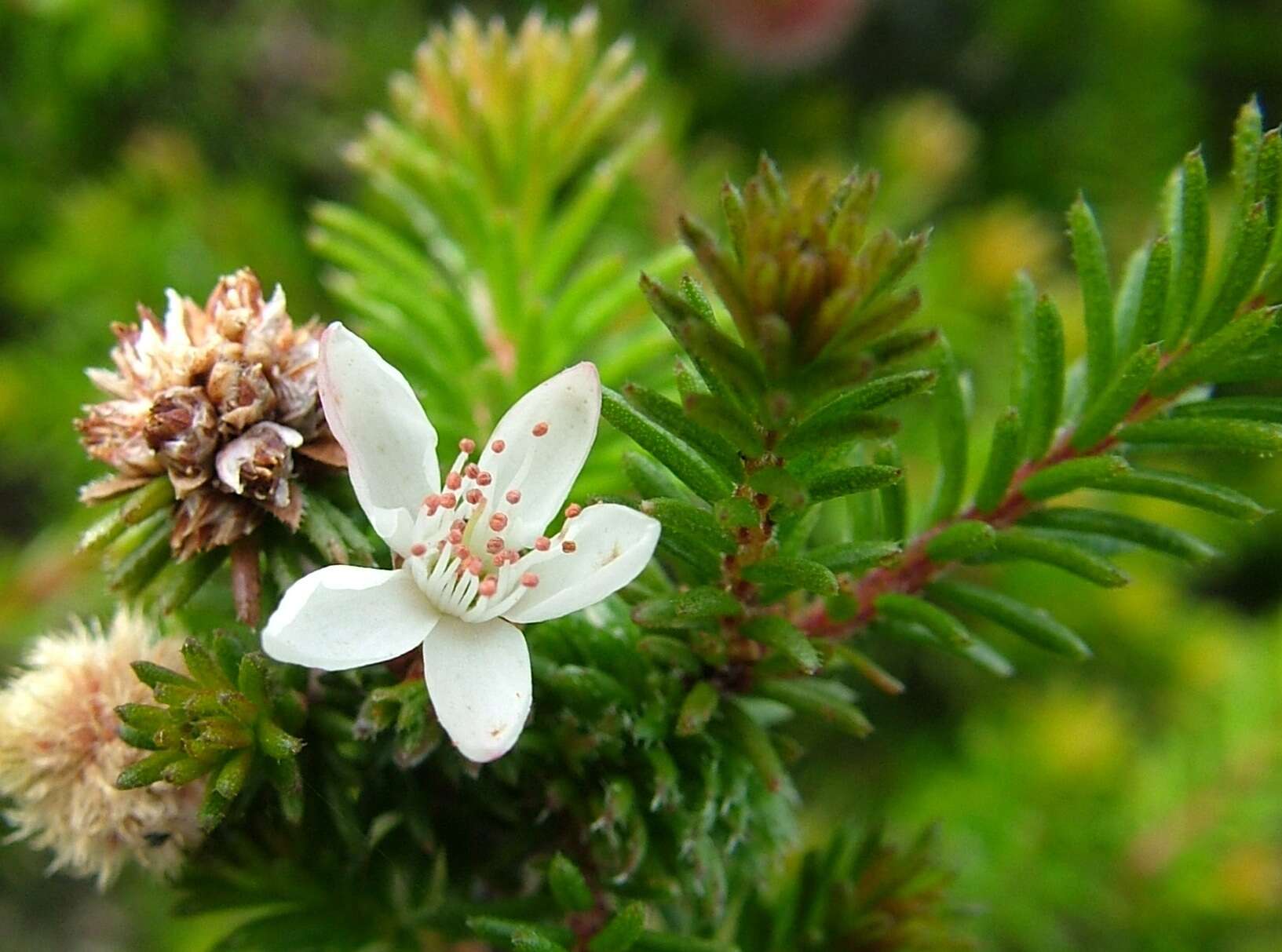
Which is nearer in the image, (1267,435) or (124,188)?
(1267,435)

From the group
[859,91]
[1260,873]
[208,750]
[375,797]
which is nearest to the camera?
[208,750]

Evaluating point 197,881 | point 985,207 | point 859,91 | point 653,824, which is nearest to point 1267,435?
point 653,824

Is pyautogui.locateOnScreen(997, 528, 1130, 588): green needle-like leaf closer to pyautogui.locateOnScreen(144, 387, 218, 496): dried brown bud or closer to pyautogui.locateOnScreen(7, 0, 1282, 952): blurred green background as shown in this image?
pyautogui.locateOnScreen(144, 387, 218, 496): dried brown bud

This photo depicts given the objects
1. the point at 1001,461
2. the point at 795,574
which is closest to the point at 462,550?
the point at 795,574

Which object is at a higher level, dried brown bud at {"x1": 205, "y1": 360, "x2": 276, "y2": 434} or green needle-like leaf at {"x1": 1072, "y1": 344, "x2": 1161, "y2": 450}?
dried brown bud at {"x1": 205, "y1": 360, "x2": 276, "y2": 434}

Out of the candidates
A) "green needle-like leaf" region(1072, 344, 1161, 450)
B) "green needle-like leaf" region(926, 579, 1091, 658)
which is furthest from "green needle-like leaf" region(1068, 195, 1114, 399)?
"green needle-like leaf" region(926, 579, 1091, 658)

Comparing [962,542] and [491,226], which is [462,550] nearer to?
[962,542]

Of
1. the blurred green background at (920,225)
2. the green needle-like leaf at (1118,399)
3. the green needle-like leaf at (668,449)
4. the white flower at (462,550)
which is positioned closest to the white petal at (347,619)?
the white flower at (462,550)

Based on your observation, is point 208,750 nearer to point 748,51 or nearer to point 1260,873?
point 1260,873
